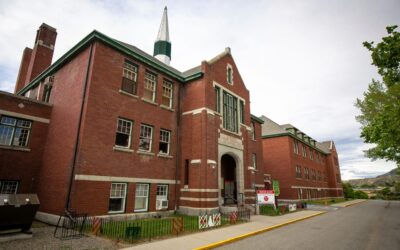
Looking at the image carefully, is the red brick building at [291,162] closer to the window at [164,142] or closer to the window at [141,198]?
the window at [164,142]

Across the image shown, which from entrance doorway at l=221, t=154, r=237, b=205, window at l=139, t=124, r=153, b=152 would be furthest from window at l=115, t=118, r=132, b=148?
entrance doorway at l=221, t=154, r=237, b=205

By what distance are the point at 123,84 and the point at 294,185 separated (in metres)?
32.2

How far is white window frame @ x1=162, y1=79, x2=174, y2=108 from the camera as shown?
19744 mm

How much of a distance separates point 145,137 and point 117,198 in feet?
15.4

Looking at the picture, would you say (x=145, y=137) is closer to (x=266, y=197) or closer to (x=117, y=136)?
(x=117, y=136)

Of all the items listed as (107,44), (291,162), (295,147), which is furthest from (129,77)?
(295,147)

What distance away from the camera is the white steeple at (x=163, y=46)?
103ft

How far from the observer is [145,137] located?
17.1 meters

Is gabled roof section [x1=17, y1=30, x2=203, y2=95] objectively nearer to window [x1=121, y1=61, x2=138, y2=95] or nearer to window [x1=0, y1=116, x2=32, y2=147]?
window [x1=121, y1=61, x2=138, y2=95]

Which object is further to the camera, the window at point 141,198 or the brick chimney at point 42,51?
the brick chimney at point 42,51

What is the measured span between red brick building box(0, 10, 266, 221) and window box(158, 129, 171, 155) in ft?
0.27

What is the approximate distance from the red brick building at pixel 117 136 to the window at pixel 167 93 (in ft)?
0.29

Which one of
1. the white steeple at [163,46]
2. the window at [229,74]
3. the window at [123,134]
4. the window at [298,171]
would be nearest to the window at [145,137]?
the window at [123,134]

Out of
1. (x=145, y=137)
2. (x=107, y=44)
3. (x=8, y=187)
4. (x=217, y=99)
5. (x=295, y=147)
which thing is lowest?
(x=8, y=187)
